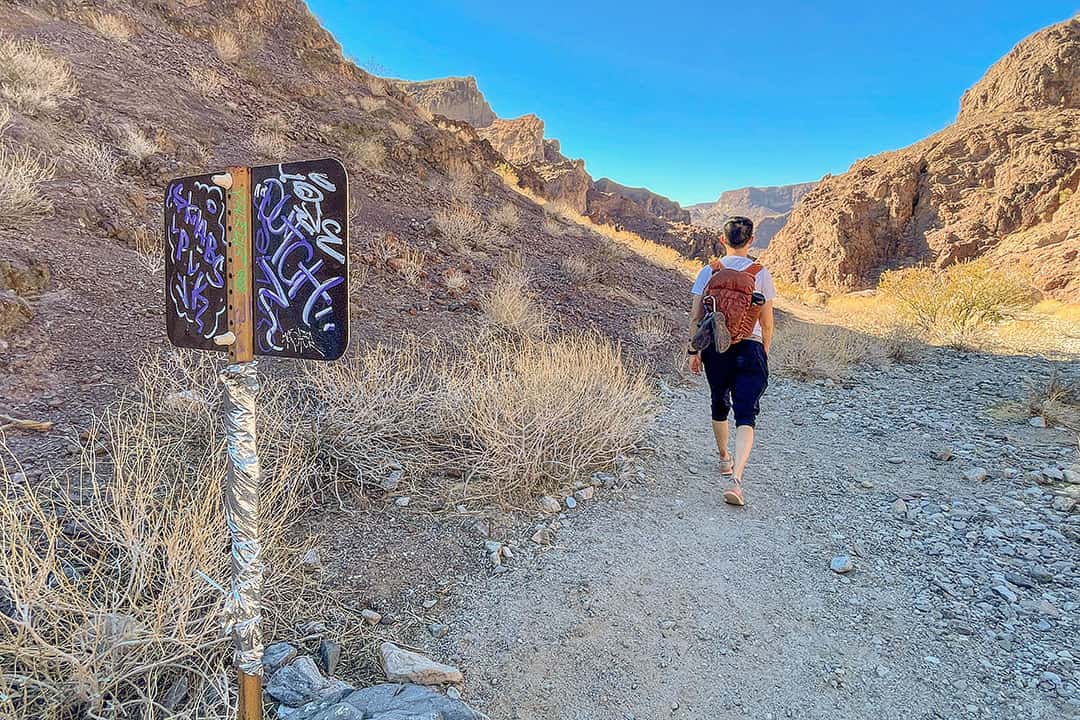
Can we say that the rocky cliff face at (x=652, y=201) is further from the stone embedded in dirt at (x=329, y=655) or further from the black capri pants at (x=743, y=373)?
the stone embedded in dirt at (x=329, y=655)

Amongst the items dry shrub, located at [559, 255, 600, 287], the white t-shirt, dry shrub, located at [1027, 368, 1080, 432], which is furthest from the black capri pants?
dry shrub, located at [559, 255, 600, 287]

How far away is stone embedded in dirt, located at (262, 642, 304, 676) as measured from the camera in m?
1.86

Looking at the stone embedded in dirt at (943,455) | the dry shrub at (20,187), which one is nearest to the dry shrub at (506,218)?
the dry shrub at (20,187)

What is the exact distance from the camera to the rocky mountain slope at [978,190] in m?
17.5

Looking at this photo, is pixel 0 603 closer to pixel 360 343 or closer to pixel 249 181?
pixel 249 181

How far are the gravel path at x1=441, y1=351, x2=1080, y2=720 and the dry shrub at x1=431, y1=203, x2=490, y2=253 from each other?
611 centimetres

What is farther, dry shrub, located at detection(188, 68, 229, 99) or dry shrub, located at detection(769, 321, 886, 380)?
dry shrub, located at detection(188, 68, 229, 99)

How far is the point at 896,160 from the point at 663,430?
79.8 feet

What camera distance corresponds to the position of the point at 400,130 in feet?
40.4

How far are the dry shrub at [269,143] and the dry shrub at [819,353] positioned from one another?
869cm

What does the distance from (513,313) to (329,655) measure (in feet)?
16.4

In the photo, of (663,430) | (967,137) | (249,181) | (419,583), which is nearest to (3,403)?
(419,583)

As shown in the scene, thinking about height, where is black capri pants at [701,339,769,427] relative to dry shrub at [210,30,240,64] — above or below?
below

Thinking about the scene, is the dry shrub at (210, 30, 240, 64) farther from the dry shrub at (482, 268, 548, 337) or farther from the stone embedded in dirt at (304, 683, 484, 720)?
A: the stone embedded in dirt at (304, 683, 484, 720)
